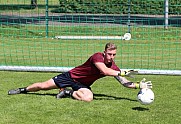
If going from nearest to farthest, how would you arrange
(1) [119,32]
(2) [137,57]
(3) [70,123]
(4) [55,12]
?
(3) [70,123]
(2) [137,57]
(1) [119,32]
(4) [55,12]

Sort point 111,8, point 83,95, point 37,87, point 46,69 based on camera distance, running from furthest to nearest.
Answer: point 111,8 < point 46,69 < point 37,87 < point 83,95

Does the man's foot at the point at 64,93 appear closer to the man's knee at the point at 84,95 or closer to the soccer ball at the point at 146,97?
the man's knee at the point at 84,95

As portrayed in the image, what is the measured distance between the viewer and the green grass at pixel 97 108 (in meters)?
7.21

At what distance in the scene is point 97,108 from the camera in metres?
7.94

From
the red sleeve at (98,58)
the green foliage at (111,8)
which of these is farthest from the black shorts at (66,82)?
the green foliage at (111,8)

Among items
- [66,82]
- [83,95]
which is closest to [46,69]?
[66,82]

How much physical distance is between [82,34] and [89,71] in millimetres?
10625

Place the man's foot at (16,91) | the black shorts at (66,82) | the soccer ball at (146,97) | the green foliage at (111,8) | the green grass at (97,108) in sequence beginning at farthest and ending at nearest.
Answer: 1. the green foliage at (111,8)
2. the man's foot at (16,91)
3. the black shorts at (66,82)
4. the soccer ball at (146,97)
5. the green grass at (97,108)

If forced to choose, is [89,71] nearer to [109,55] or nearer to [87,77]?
[87,77]

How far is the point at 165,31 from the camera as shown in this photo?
18.5m

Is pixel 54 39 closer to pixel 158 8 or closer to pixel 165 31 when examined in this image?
pixel 165 31

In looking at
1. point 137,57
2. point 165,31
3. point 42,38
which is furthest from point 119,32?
point 137,57

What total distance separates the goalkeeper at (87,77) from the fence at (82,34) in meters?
2.67

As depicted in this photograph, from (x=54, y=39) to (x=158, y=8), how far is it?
19.7 ft
